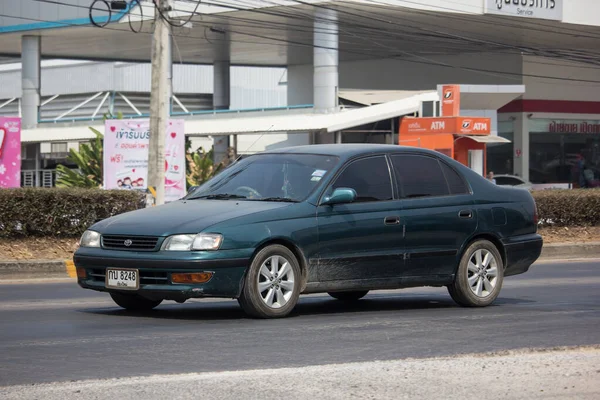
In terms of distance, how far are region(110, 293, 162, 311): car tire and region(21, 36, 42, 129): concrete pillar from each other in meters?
38.3

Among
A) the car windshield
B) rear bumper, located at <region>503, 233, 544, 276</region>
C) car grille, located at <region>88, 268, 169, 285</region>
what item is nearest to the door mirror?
the car windshield

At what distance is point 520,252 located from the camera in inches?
462

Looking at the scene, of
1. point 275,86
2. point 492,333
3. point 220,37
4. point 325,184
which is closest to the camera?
point 492,333

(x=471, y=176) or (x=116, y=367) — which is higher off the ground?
(x=471, y=176)

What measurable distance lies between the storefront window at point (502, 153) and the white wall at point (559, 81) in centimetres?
195

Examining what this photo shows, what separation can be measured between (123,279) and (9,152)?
13.1 m

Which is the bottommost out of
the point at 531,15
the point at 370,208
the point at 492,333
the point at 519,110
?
the point at 492,333

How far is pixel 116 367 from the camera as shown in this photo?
7.17 m

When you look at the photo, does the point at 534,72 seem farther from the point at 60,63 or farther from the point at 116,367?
the point at 116,367

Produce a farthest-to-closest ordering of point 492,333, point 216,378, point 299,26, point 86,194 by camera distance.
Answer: point 299,26
point 86,194
point 492,333
point 216,378

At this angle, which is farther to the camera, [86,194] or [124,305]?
[86,194]

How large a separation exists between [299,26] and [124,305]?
34.1 metres

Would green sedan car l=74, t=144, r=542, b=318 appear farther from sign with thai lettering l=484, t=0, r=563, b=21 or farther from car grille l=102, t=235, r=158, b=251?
sign with thai lettering l=484, t=0, r=563, b=21

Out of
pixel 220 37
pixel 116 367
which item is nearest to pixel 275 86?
pixel 220 37
